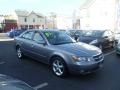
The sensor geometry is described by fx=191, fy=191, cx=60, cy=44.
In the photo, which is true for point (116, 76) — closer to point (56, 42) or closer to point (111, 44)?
point (56, 42)

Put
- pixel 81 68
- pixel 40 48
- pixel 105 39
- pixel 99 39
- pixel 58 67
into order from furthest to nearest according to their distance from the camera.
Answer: pixel 105 39 → pixel 99 39 → pixel 40 48 → pixel 58 67 → pixel 81 68

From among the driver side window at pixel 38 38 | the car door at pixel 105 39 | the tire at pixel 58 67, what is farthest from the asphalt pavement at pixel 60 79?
the car door at pixel 105 39

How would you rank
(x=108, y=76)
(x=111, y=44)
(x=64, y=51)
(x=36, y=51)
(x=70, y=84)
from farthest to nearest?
(x=111, y=44) < (x=36, y=51) < (x=108, y=76) < (x=64, y=51) < (x=70, y=84)

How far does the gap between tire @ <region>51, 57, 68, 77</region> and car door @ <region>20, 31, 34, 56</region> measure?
1464 millimetres

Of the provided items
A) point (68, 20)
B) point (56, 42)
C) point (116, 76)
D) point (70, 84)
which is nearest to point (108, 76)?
point (116, 76)

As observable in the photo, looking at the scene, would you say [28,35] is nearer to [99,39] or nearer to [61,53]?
[61,53]

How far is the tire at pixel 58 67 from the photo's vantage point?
601 centimetres

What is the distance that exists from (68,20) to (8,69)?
5113cm

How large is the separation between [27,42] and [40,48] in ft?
3.61

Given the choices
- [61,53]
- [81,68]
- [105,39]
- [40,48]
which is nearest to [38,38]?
[40,48]

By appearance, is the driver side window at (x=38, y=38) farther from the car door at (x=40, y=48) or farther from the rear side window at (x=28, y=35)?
the rear side window at (x=28, y=35)

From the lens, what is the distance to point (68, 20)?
5738 cm

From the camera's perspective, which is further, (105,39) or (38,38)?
(105,39)

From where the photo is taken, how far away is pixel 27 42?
7.77 metres
